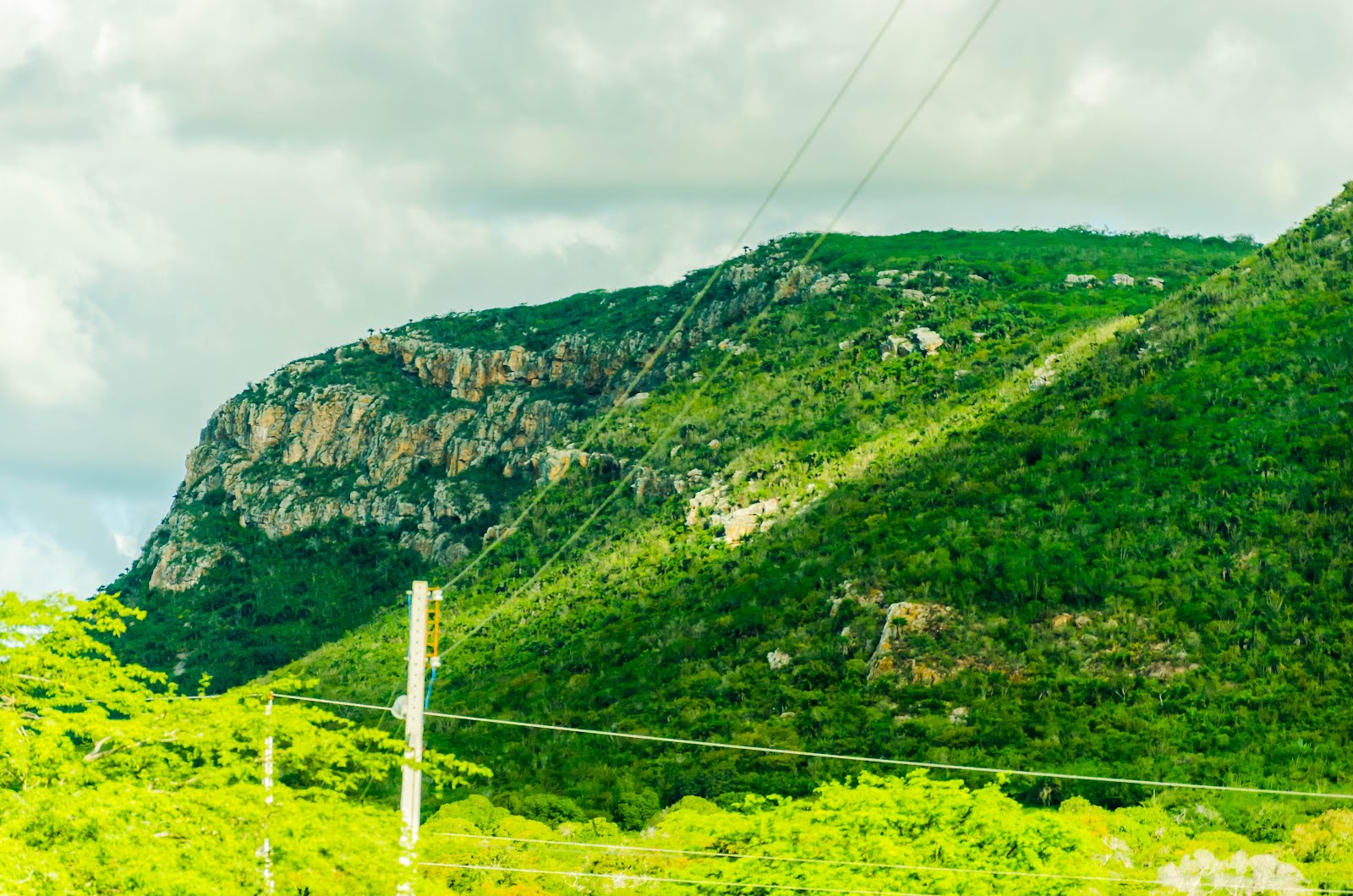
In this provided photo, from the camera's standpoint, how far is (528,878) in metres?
38.4

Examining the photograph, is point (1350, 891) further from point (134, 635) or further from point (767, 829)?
point (134, 635)

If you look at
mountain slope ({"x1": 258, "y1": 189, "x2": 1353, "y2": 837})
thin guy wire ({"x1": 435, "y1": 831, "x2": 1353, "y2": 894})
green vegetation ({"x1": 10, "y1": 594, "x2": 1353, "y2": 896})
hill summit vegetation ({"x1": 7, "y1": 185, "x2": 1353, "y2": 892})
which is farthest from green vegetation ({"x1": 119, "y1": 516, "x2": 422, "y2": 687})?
thin guy wire ({"x1": 435, "y1": 831, "x2": 1353, "y2": 894})

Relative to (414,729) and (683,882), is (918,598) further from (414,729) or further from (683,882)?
(414,729)

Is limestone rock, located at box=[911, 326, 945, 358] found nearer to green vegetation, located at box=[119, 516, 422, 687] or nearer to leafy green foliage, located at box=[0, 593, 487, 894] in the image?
green vegetation, located at box=[119, 516, 422, 687]

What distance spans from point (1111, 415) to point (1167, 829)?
97.3ft

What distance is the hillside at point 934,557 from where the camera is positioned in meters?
45.5

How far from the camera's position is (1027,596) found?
5234 centimetres

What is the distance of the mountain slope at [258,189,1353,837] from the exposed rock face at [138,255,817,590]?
45.0 meters

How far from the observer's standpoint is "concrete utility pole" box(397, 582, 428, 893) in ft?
69.7

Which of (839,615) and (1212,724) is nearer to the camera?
(1212,724)

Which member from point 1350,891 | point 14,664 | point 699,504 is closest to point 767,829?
point 1350,891

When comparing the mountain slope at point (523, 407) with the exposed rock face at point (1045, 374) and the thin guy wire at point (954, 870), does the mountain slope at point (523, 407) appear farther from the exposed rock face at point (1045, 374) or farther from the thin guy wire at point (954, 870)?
the thin guy wire at point (954, 870)

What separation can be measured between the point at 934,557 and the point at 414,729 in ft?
124

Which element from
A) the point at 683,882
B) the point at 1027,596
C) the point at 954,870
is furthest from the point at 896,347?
the point at 954,870
